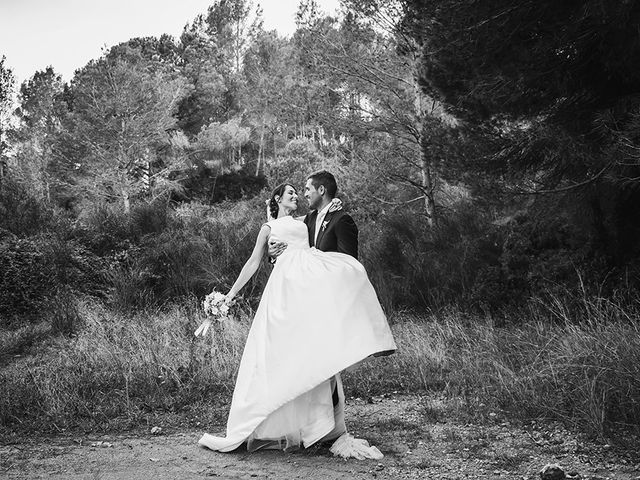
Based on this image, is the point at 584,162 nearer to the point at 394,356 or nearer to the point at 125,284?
the point at 394,356

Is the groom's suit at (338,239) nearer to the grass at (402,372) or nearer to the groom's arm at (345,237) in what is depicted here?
the groom's arm at (345,237)

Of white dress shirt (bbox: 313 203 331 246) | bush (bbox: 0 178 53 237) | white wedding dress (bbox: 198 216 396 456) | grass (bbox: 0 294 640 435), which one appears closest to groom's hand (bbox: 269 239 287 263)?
white wedding dress (bbox: 198 216 396 456)

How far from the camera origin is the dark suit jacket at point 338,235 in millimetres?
4496

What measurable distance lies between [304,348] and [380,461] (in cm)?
96

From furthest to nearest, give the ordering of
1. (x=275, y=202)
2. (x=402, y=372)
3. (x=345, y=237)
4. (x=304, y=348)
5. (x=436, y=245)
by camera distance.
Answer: (x=436, y=245), (x=402, y=372), (x=275, y=202), (x=345, y=237), (x=304, y=348)

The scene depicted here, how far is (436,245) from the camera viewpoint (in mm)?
11523

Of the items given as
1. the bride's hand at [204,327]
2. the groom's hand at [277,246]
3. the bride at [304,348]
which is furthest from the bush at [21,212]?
the bride at [304,348]

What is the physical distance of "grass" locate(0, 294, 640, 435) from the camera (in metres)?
5.02

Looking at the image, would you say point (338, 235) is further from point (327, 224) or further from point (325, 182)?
point (325, 182)

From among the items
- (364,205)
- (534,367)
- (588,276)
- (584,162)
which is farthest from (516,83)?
(364,205)

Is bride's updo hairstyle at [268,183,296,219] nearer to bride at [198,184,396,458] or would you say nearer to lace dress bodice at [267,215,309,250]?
lace dress bodice at [267,215,309,250]

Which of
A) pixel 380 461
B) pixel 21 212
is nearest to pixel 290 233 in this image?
pixel 380 461

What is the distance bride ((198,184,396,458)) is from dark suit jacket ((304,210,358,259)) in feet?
0.27

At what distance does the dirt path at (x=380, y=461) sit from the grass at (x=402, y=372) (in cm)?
31
